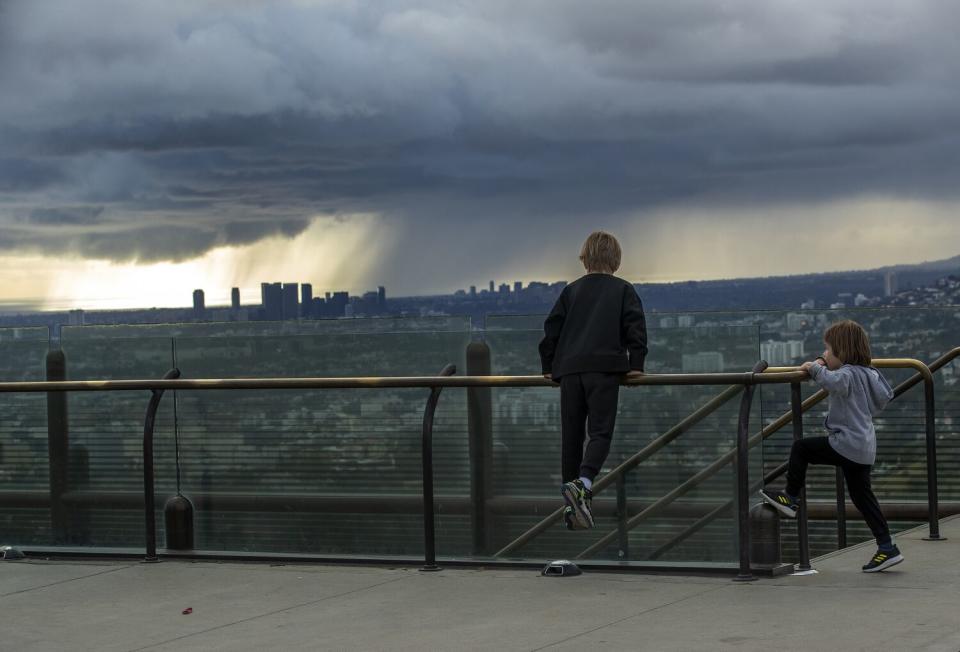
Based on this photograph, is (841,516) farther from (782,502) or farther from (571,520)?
(571,520)

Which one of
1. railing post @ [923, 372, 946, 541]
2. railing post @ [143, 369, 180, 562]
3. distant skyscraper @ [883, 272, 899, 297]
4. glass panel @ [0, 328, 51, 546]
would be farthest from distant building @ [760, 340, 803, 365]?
distant skyscraper @ [883, 272, 899, 297]

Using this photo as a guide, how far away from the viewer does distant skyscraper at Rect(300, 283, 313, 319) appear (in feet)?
104

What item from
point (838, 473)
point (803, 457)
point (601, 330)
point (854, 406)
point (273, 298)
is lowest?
point (838, 473)

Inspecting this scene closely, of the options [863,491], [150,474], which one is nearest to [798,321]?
[863,491]

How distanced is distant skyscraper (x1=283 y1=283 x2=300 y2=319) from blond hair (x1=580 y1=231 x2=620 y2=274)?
2189cm

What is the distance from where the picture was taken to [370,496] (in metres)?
9.84

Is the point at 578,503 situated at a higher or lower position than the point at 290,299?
lower

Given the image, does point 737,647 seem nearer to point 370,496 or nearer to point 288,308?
point 370,496

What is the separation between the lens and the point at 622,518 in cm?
902

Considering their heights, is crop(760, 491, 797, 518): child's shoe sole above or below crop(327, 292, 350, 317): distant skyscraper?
below

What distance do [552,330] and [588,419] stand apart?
54 cm

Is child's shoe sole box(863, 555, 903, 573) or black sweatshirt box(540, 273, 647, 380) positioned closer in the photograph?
child's shoe sole box(863, 555, 903, 573)

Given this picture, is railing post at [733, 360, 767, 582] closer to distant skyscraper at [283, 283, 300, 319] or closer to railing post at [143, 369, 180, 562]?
railing post at [143, 369, 180, 562]

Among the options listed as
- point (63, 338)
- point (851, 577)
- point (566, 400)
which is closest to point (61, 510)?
point (63, 338)
